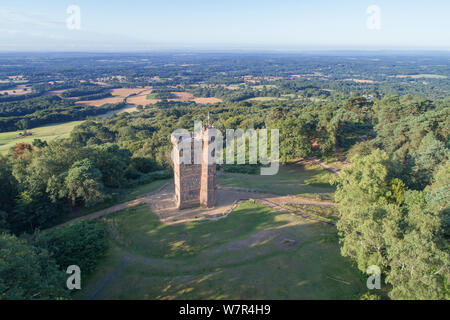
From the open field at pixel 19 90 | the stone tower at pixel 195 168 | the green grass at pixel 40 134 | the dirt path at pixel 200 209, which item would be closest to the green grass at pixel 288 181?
the dirt path at pixel 200 209

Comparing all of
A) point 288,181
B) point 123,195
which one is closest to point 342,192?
point 288,181

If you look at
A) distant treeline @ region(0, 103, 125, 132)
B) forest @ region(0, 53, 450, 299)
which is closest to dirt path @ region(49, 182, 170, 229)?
forest @ region(0, 53, 450, 299)

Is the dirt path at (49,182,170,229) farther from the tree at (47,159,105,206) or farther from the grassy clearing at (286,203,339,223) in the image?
the grassy clearing at (286,203,339,223)

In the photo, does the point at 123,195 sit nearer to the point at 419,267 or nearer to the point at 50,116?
the point at 419,267

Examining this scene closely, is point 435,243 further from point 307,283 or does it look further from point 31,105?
point 31,105

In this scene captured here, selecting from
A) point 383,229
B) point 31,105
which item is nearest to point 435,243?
point 383,229

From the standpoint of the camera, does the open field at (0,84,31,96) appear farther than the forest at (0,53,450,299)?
Yes

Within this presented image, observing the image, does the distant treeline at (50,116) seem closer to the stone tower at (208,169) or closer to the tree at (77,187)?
the tree at (77,187)
